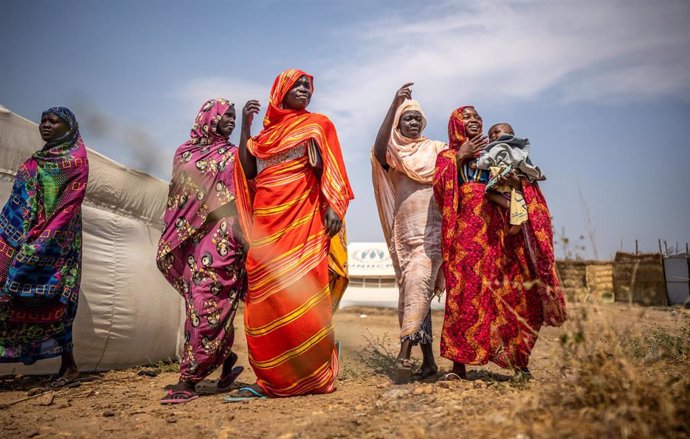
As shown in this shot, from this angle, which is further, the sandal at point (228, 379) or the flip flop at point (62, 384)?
the flip flop at point (62, 384)

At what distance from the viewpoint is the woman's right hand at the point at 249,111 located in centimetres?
448

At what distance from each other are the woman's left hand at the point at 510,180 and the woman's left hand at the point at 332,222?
3.94 ft

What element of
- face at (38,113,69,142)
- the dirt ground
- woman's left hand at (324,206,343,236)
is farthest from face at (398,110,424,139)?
face at (38,113,69,142)

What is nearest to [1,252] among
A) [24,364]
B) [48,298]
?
[48,298]

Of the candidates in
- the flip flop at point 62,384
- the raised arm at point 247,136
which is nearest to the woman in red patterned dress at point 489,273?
the raised arm at point 247,136

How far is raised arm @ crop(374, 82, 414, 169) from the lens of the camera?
15.9 feet

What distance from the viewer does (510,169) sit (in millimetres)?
4047

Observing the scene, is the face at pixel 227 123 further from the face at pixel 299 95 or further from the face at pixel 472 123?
the face at pixel 472 123

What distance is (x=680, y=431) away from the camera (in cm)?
214

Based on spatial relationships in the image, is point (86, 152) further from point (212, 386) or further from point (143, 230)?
point (212, 386)

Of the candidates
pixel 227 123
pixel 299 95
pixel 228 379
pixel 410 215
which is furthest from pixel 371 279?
pixel 299 95

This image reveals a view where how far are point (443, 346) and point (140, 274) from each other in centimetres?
353

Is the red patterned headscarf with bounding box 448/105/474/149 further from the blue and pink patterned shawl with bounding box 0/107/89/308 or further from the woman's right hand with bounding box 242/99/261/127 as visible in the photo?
the blue and pink patterned shawl with bounding box 0/107/89/308

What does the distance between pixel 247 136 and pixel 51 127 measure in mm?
1913
